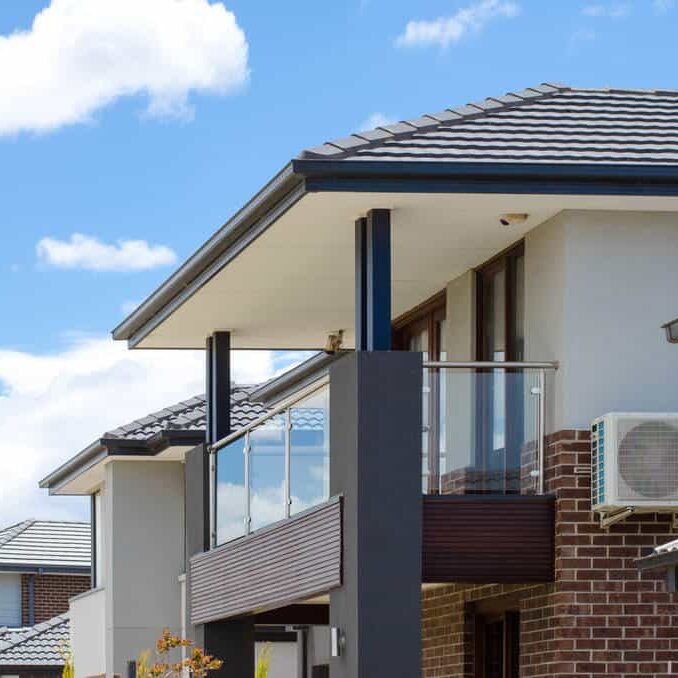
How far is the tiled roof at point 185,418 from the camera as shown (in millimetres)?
30203

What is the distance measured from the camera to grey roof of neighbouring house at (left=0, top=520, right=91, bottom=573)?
A: 46750mm

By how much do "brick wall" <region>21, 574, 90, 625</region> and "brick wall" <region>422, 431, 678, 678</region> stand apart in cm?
3143

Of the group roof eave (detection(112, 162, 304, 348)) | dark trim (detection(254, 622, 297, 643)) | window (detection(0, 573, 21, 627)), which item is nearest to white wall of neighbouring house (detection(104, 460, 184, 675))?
dark trim (detection(254, 622, 297, 643))

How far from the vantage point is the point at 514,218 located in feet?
58.0

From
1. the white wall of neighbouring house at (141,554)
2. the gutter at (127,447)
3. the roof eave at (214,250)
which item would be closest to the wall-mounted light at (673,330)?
the roof eave at (214,250)

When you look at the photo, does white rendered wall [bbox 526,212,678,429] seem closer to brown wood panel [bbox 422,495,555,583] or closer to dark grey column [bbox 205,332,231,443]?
brown wood panel [bbox 422,495,555,583]

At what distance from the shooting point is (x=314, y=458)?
18781 mm

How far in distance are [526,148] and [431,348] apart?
5.65 metres

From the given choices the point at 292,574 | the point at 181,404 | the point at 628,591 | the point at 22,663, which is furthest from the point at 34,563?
the point at 628,591

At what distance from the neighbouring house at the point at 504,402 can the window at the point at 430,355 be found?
31 mm

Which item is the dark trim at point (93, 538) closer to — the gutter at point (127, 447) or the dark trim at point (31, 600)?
the gutter at point (127, 447)

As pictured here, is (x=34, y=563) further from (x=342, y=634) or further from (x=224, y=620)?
(x=342, y=634)

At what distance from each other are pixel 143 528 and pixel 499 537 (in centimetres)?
1456

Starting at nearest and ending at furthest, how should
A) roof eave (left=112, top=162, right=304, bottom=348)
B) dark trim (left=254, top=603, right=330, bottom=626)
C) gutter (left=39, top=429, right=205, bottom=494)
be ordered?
1. roof eave (left=112, top=162, right=304, bottom=348)
2. dark trim (left=254, top=603, right=330, bottom=626)
3. gutter (left=39, top=429, right=205, bottom=494)
